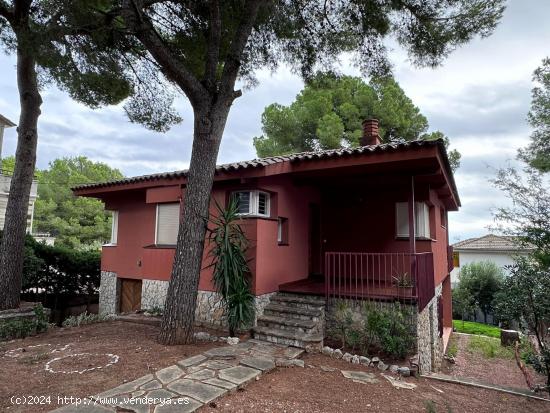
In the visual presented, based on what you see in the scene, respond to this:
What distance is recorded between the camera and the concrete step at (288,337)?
18.5 ft

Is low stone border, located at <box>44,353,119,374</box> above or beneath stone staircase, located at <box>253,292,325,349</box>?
beneath

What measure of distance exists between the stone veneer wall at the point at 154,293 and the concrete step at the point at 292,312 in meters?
2.84

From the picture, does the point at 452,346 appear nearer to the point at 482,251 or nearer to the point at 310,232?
the point at 310,232

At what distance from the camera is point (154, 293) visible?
323 inches

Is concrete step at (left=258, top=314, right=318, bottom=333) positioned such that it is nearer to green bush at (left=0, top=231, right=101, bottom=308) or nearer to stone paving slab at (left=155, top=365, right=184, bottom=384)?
stone paving slab at (left=155, top=365, right=184, bottom=384)

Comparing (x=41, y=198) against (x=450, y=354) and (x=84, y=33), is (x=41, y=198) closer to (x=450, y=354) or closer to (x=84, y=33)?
(x=84, y=33)

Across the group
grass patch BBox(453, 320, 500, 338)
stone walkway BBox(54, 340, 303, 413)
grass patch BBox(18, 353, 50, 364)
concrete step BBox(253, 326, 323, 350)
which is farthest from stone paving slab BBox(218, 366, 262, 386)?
grass patch BBox(453, 320, 500, 338)

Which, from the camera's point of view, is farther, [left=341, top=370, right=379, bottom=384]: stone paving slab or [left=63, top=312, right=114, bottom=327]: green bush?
[left=63, top=312, right=114, bottom=327]: green bush

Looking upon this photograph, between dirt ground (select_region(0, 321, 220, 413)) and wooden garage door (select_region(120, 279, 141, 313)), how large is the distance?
3271 millimetres

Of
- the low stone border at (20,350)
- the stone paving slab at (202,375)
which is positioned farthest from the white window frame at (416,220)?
the low stone border at (20,350)

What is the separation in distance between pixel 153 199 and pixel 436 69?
757 centimetres

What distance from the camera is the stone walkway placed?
326 centimetres

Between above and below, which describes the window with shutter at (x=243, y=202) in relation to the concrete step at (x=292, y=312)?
above

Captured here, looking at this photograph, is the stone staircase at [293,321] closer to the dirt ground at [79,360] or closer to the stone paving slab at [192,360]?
the dirt ground at [79,360]
